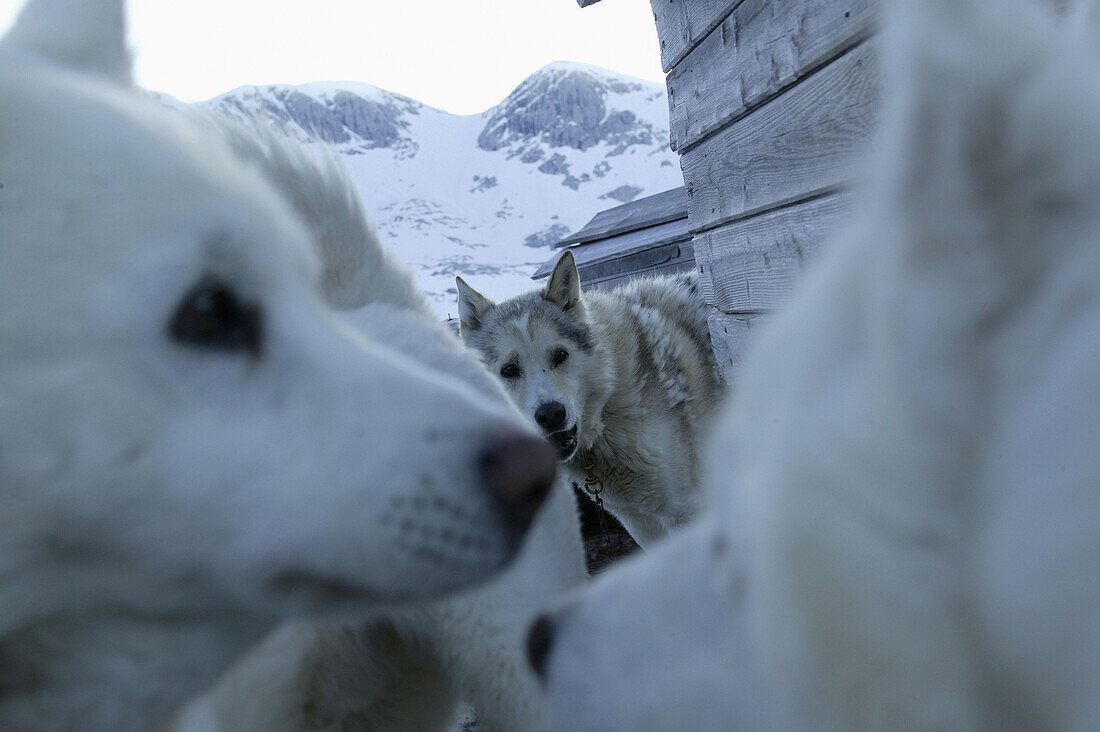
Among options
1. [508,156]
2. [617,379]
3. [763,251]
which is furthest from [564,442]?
[508,156]

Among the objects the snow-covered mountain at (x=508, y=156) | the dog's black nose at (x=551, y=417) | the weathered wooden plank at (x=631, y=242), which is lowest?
the dog's black nose at (x=551, y=417)

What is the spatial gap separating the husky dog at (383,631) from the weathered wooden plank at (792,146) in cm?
120

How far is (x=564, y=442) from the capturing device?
3553mm

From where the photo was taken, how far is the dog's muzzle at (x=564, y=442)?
3537 mm

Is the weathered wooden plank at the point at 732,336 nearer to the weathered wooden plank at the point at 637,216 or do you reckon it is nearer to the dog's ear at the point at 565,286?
the dog's ear at the point at 565,286

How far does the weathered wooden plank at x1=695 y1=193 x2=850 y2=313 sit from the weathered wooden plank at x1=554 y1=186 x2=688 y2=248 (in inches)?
166

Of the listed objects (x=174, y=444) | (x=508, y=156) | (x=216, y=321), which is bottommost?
(x=174, y=444)

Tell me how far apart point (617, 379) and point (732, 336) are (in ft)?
3.45

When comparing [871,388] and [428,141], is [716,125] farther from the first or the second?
[428,141]

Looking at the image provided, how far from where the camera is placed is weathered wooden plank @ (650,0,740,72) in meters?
2.55

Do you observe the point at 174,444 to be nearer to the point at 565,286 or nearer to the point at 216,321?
the point at 216,321

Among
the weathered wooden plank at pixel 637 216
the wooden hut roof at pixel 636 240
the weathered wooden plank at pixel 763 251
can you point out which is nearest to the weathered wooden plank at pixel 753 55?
the weathered wooden plank at pixel 763 251

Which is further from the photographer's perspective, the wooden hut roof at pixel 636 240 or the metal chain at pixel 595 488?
the wooden hut roof at pixel 636 240

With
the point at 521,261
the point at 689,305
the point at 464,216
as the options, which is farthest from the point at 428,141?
the point at 689,305
